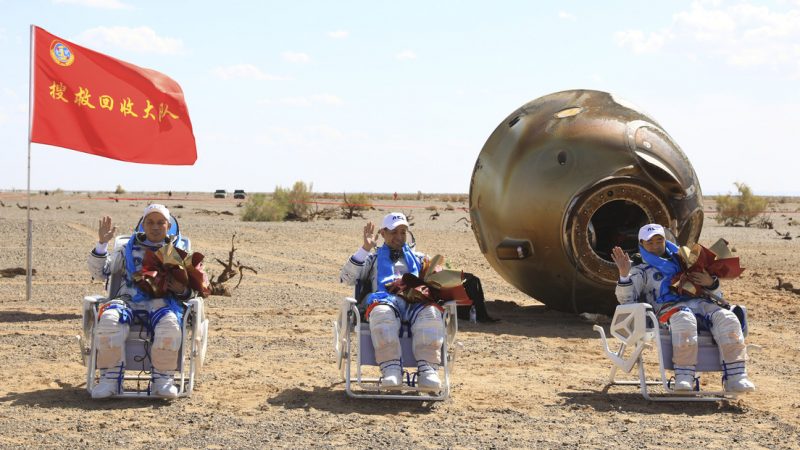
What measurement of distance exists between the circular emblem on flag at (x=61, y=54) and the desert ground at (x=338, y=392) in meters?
3.17

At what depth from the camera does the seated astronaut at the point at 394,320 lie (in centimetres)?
781

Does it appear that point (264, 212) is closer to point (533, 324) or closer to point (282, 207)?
point (282, 207)

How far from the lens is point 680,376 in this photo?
7969 millimetres

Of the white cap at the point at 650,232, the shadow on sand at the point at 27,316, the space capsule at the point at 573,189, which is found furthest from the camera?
the shadow on sand at the point at 27,316

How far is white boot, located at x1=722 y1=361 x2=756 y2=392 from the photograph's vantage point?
7863mm

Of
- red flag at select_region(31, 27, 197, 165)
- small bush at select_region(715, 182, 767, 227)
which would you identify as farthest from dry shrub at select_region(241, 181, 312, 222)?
red flag at select_region(31, 27, 197, 165)

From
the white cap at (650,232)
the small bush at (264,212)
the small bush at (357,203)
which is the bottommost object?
the white cap at (650,232)

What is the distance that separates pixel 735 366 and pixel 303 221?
23.9m

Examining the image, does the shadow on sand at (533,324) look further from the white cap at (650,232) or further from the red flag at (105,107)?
the red flag at (105,107)

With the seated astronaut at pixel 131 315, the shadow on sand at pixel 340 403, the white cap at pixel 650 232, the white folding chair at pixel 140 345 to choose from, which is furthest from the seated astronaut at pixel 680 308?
the seated astronaut at pixel 131 315

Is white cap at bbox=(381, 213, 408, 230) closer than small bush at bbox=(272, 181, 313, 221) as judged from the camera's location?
Yes

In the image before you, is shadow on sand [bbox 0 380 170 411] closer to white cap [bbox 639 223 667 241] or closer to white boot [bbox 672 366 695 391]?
white boot [bbox 672 366 695 391]

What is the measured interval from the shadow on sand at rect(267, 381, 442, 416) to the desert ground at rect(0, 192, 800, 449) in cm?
2

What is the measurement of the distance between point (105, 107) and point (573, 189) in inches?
250
